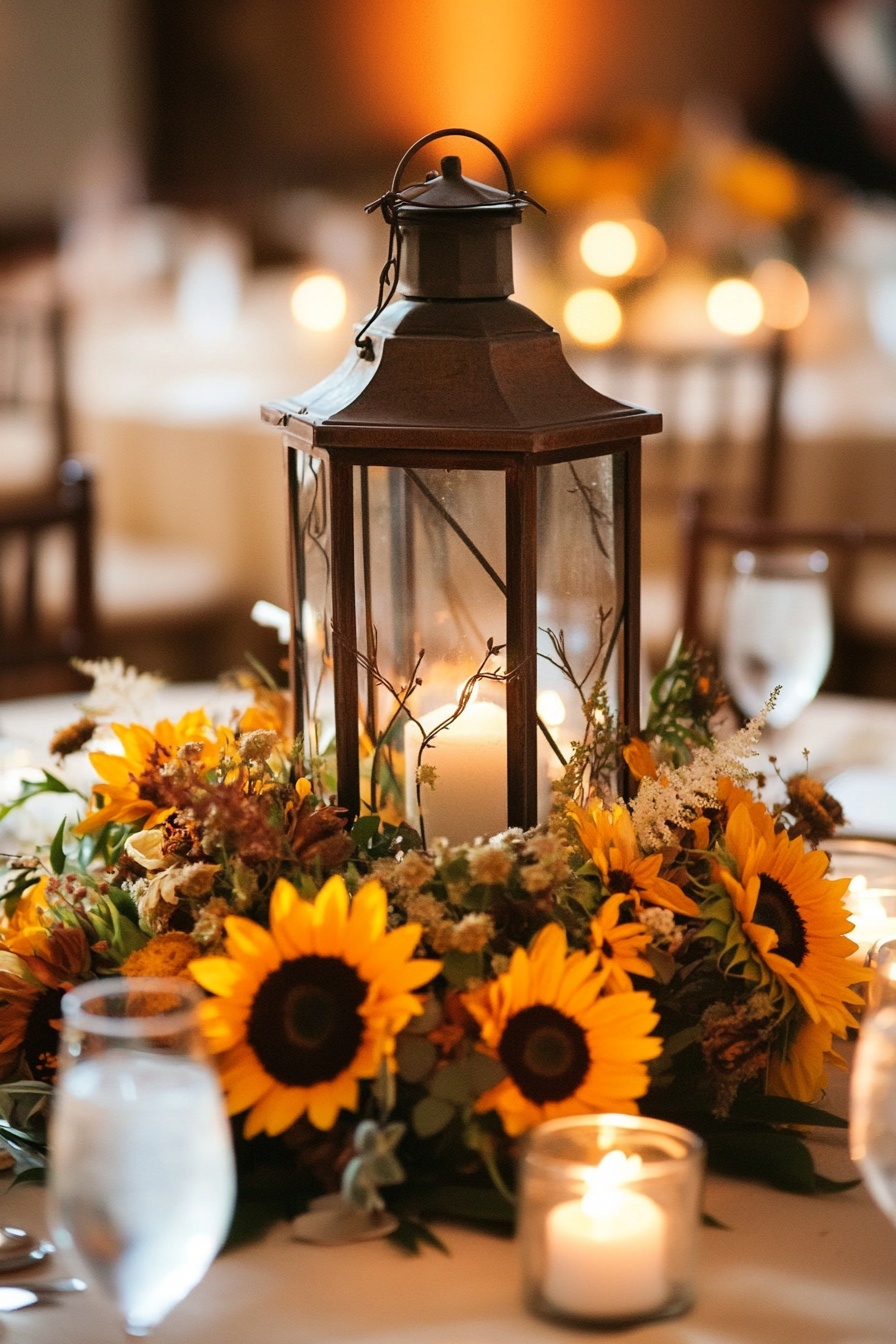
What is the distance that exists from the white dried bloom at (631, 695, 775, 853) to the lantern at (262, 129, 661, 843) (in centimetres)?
6

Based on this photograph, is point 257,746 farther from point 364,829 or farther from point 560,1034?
point 560,1034

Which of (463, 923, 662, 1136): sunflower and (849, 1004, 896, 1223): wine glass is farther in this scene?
(463, 923, 662, 1136): sunflower

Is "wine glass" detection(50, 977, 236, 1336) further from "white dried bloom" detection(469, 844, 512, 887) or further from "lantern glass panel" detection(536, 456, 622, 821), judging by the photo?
"lantern glass panel" detection(536, 456, 622, 821)

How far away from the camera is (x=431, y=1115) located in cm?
77

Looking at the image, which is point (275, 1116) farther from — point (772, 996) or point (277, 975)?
point (772, 996)

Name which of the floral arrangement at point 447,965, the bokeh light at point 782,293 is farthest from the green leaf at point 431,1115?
→ the bokeh light at point 782,293

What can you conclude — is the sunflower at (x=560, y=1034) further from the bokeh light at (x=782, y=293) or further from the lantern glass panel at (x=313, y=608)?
the bokeh light at (x=782, y=293)

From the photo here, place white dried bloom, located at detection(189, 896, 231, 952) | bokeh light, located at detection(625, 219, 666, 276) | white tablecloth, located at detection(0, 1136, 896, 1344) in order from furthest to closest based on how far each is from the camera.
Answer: bokeh light, located at detection(625, 219, 666, 276), white dried bloom, located at detection(189, 896, 231, 952), white tablecloth, located at detection(0, 1136, 896, 1344)

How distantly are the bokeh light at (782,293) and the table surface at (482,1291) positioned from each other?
135 inches

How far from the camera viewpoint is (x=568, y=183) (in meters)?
4.57

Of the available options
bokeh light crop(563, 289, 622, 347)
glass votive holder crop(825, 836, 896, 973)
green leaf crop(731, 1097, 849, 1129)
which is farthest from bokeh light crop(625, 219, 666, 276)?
green leaf crop(731, 1097, 849, 1129)

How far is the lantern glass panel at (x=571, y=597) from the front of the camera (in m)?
0.92

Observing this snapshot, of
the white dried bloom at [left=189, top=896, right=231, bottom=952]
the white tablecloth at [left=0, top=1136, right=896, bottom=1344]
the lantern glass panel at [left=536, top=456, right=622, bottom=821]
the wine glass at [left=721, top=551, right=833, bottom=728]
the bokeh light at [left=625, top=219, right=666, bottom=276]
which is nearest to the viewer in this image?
the white tablecloth at [left=0, top=1136, right=896, bottom=1344]

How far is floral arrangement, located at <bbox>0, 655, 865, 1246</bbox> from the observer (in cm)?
77
